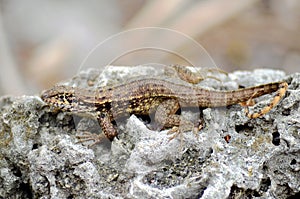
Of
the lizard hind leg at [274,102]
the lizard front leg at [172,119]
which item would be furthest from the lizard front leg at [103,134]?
the lizard hind leg at [274,102]

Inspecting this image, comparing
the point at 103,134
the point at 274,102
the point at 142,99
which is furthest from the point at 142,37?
the point at 274,102

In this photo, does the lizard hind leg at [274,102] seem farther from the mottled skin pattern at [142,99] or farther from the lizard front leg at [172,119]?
the lizard front leg at [172,119]

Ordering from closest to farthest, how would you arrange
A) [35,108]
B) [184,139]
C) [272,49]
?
[184,139], [35,108], [272,49]

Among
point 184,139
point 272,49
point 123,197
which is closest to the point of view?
point 123,197

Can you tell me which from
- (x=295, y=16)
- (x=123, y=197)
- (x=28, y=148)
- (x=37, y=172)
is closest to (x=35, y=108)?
(x=28, y=148)

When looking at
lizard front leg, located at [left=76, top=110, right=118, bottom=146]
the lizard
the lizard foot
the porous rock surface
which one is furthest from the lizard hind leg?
the lizard foot

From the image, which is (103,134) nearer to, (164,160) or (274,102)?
(164,160)

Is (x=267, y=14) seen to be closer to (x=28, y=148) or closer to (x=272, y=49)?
(x=272, y=49)
